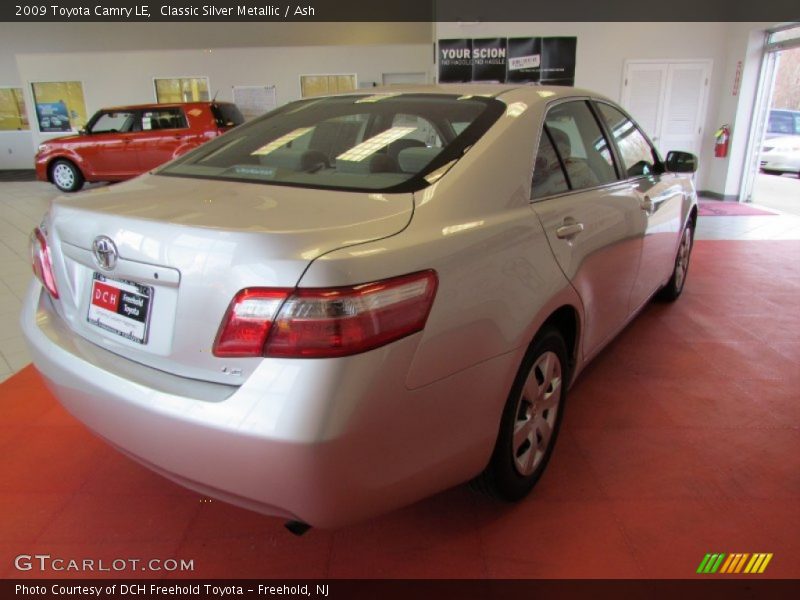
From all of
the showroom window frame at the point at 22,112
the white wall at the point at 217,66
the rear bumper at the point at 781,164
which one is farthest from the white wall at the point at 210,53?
the rear bumper at the point at 781,164

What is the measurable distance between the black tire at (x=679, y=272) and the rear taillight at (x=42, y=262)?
11.3 ft

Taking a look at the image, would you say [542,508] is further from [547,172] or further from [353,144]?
[353,144]

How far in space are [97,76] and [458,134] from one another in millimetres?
12243

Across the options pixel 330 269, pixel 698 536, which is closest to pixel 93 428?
pixel 330 269

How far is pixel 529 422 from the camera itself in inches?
71.2

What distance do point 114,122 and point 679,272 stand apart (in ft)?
32.6

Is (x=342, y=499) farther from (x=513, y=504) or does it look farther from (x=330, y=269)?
(x=513, y=504)

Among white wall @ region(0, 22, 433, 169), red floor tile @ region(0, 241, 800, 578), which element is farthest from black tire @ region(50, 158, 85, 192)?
red floor tile @ region(0, 241, 800, 578)

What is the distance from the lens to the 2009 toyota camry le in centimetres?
114

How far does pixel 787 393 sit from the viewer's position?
2.65 m

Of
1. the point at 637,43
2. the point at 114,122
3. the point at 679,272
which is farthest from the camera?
the point at 114,122

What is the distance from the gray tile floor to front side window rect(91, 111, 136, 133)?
144 centimetres

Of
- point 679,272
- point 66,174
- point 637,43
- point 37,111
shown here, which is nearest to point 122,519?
point 679,272

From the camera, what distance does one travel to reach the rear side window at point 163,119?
920 cm
